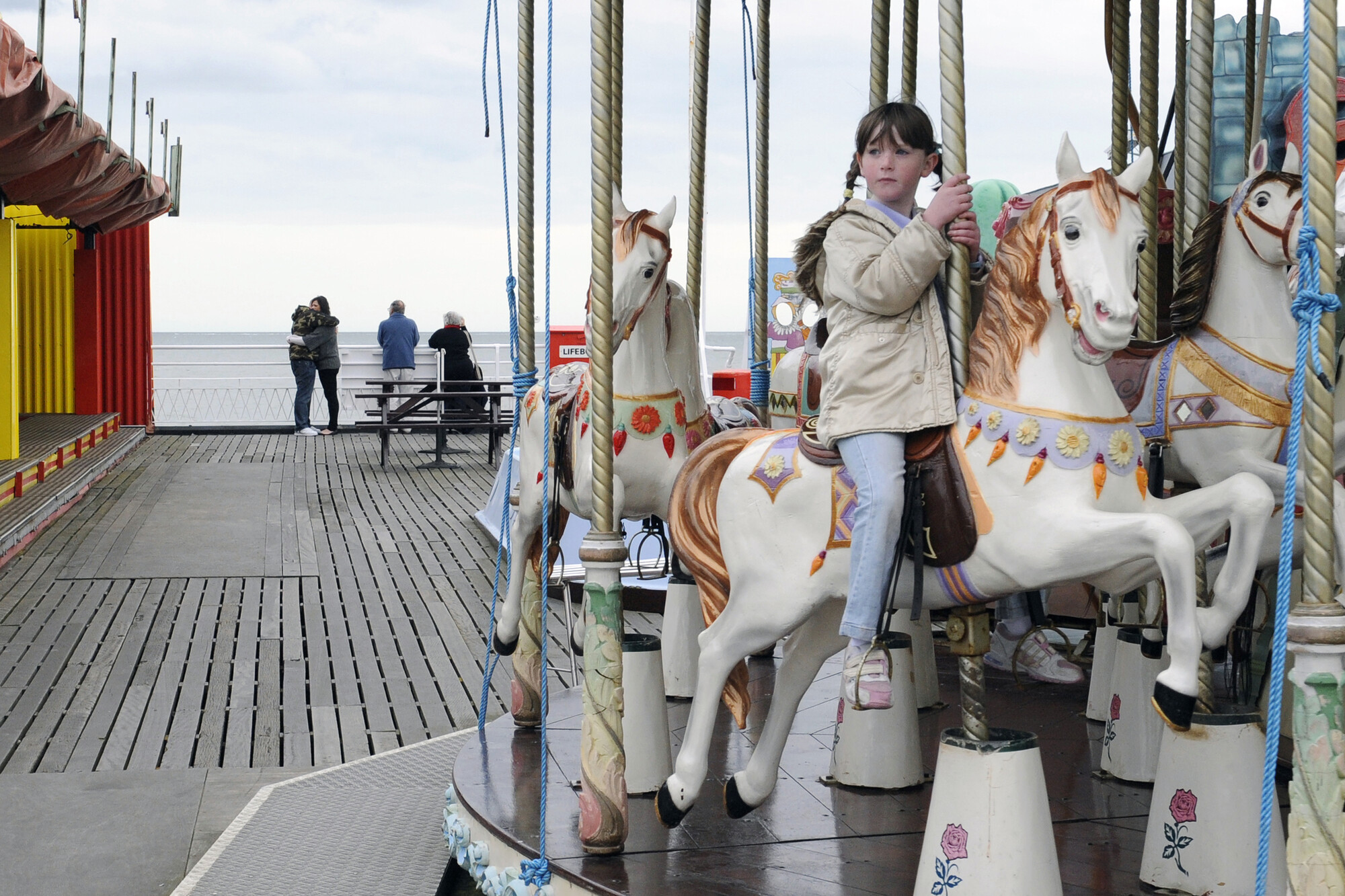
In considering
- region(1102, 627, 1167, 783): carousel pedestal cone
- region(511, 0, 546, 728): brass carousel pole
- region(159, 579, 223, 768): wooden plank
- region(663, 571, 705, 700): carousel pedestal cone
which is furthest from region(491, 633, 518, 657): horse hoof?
region(1102, 627, 1167, 783): carousel pedestal cone

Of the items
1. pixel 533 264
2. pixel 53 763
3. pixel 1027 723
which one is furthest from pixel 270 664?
pixel 1027 723

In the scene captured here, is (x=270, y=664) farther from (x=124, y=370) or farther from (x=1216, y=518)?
(x=124, y=370)

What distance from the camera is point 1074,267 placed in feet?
9.03

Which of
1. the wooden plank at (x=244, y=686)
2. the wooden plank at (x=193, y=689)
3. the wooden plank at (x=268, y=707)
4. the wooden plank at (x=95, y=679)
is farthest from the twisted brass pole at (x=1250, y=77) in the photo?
the wooden plank at (x=95, y=679)

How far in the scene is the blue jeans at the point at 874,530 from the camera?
2.93m

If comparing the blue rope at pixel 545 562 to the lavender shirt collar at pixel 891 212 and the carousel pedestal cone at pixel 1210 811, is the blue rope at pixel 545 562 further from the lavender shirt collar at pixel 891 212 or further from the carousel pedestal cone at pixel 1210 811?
the carousel pedestal cone at pixel 1210 811

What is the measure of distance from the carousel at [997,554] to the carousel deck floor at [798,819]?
0.02 metres

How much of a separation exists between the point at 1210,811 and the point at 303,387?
52.7 feet

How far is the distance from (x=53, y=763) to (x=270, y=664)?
63.2 inches

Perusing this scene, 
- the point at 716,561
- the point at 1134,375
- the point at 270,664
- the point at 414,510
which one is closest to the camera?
the point at 716,561

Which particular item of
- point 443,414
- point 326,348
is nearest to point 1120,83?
point 443,414

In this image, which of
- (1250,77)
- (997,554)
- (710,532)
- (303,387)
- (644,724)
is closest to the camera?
(997,554)

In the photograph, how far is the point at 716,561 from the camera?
11.4ft

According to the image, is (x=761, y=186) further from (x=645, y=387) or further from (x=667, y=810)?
(x=667, y=810)
